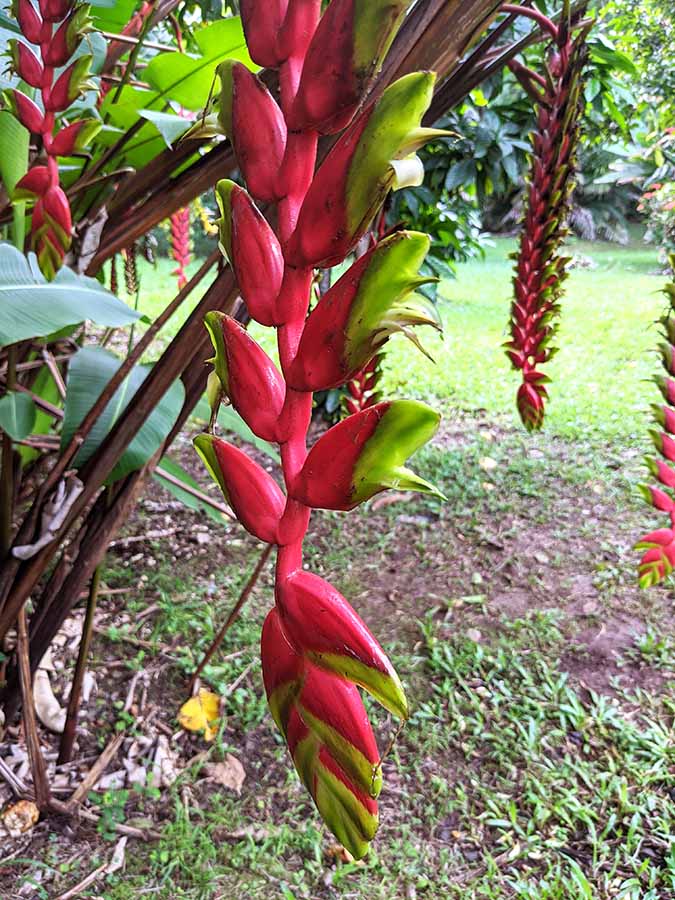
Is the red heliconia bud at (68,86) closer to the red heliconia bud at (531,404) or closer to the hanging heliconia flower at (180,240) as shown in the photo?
the red heliconia bud at (531,404)

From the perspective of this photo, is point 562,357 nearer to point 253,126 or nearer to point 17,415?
point 17,415

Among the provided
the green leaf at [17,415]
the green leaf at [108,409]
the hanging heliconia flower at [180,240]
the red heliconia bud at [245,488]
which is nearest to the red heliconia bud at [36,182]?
the green leaf at [108,409]

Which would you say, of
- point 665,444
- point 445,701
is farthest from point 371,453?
point 445,701

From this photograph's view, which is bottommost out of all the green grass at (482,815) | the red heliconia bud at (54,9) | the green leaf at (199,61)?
the green grass at (482,815)

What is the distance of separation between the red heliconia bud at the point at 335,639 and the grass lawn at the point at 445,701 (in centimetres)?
105

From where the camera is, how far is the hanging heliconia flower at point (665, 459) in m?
1.08

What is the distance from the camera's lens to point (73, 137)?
0.58m

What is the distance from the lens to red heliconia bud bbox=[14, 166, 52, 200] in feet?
1.94

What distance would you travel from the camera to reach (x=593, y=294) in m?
5.71

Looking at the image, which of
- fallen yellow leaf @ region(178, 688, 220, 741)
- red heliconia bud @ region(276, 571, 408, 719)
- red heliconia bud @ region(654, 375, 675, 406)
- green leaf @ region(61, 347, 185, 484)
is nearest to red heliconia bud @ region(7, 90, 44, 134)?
green leaf @ region(61, 347, 185, 484)

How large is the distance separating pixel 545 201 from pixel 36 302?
645 millimetres

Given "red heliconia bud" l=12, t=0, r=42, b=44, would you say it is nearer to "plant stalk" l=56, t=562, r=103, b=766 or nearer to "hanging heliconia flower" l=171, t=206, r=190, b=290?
"plant stalk" l=56, t=562, r=103, b=766

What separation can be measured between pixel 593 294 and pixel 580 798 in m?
5.12

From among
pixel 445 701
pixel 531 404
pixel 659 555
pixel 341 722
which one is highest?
pixel 341 722
